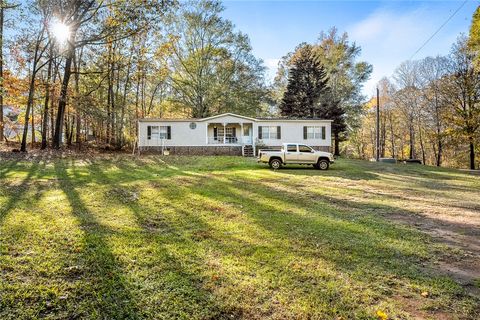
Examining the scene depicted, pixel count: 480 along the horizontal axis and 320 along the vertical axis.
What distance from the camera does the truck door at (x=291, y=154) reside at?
16562mm

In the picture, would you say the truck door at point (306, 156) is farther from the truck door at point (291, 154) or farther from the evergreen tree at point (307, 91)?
the evergreen tree at point (307, 91)

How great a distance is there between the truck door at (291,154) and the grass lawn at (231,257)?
834 centimetres

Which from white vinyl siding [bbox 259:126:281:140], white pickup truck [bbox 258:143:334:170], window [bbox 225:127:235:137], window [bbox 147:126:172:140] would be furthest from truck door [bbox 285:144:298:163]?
window [bbox 147:126:172:140]

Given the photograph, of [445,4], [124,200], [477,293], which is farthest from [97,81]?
[477,293]

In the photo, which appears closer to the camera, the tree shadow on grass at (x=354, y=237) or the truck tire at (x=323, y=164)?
the tree shadow on grass at (x=354, y=237)

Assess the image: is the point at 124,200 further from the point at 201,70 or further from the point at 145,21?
the point at 201,70

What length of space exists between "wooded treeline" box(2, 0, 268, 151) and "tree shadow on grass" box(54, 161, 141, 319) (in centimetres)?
1389

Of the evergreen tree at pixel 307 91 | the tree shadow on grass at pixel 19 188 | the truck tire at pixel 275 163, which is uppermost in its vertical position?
the evergreen tree at pixel 307 91

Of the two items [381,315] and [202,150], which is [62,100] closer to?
[202,150]

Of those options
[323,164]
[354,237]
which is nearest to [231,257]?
[354,237]

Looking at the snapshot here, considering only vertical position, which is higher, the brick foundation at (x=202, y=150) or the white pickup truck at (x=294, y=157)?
the brick foundation at (x=202, y=150)

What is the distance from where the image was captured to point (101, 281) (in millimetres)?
3400

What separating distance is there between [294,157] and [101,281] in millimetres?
14113

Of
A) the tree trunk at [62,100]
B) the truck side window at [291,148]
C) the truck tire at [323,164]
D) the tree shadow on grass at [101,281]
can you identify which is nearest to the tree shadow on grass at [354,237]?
the tree shadow on grass at [101,281]
